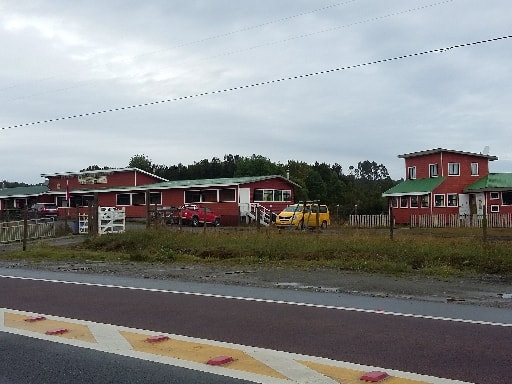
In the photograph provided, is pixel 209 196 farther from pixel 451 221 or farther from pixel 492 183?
pixel 492 183

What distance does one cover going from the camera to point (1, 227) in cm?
3017

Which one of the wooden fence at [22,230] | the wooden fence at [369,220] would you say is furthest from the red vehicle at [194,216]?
the wooden fence at [22,230]

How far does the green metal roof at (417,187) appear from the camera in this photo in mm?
49094

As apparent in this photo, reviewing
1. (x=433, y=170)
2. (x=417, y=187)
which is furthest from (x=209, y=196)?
(x=433, y=170)

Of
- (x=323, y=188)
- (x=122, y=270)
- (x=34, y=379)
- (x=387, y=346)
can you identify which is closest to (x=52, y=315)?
(x=34, y=379)

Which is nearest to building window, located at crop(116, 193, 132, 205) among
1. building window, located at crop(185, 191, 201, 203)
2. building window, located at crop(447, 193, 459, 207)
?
building window, located at crop(185, 191, 201, 203)

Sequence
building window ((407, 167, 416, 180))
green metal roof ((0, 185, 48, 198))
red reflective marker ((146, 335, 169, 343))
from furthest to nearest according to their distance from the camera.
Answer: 1. green metal roof ((0, 185, 48, 198))
2. building window ((407, 167, 416, 180))
3. red reflective marker ((146, 335, 169, 343))

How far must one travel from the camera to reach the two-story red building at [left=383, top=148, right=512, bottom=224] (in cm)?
4853

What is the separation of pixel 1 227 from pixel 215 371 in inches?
1076

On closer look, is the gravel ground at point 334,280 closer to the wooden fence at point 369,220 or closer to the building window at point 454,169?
the wooden fence at point 369,220

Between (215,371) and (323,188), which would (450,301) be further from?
(323,188)

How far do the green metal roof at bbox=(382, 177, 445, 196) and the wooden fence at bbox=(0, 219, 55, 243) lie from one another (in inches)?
1167

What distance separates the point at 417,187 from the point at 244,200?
14864 millimetres

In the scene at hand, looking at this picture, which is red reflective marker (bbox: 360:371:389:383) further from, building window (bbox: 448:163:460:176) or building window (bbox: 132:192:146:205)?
building window (bbox: 132:192:146:205)
